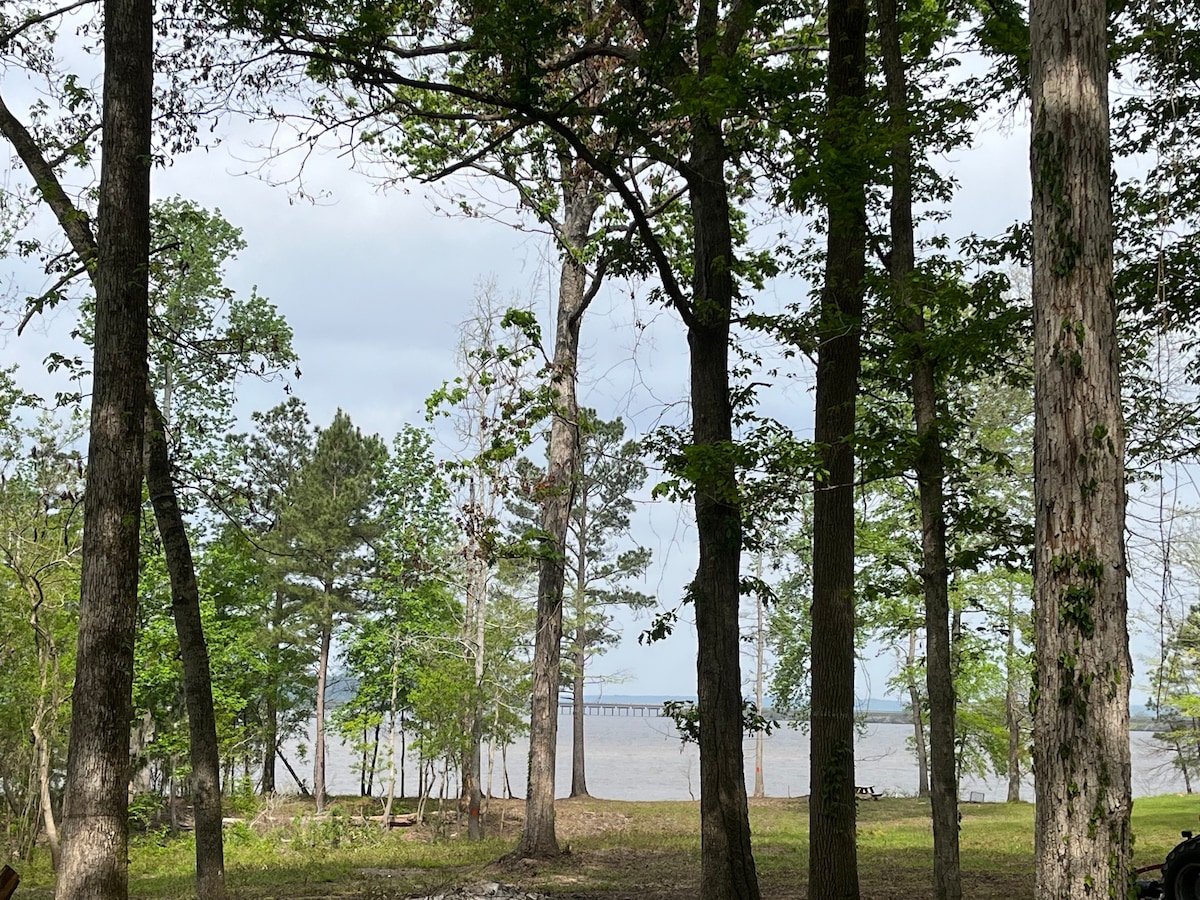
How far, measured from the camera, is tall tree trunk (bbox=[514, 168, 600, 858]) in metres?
15.6

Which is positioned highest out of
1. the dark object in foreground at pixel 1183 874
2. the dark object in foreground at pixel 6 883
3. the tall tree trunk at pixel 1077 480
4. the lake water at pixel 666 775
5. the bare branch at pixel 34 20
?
the bare branch at pixel 34 20

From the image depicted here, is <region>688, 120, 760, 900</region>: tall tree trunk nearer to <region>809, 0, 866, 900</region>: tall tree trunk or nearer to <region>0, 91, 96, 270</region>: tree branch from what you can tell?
<region>809, 0, 866, 900</region>: tall tree trunk

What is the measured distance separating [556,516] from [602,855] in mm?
5852

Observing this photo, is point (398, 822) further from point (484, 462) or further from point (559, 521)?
point (484, 462)

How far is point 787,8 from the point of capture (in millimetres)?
10148

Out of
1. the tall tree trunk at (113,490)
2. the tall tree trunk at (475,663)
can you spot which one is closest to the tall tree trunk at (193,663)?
the tall tree trunk at (113,490)

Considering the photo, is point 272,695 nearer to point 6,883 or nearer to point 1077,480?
point 6,883

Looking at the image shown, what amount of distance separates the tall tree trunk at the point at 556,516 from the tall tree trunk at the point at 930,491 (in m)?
6.69

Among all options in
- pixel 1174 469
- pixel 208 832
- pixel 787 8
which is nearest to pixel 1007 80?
pixel 787 8

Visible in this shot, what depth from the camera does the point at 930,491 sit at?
29.6 feet

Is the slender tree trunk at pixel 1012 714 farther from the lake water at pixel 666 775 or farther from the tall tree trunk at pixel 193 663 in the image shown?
the tall tree trunk at pixel 193 663

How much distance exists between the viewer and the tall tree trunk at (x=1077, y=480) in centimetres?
482

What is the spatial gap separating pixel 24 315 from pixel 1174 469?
1046 cm

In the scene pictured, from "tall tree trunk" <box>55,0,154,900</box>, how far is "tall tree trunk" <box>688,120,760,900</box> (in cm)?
464
